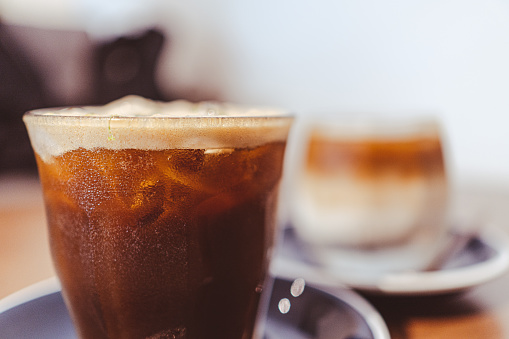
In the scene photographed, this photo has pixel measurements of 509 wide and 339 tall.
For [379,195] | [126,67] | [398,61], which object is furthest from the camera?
[126,67]

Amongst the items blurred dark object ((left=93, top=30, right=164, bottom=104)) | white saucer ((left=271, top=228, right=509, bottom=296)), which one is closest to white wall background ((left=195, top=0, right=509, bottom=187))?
blurred dark object ((left=93, top=30, right=164, bottom=104))

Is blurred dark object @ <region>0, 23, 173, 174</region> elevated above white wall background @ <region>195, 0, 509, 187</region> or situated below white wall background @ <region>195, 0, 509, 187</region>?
below

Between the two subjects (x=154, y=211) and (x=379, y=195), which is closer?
(x=154, y=211)

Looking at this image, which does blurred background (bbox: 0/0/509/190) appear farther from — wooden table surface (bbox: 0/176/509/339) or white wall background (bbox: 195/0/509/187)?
wooden table surface (bbox: 0/176/509/339)

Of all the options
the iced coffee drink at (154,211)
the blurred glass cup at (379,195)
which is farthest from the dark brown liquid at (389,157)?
the iced coffee drink at (154,211)

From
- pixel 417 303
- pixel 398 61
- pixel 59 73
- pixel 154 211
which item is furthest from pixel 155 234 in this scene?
pixel 59 73

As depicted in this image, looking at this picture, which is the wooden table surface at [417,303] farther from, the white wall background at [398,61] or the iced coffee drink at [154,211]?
the white wall background at [398,61]

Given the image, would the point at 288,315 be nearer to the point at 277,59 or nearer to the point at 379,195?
the point at 379,195
